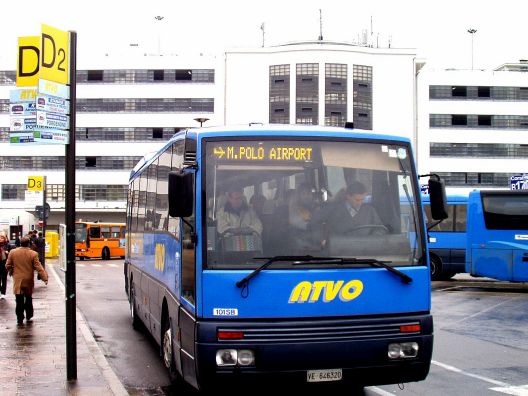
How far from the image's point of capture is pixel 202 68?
7075cm

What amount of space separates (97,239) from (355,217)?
4525cm

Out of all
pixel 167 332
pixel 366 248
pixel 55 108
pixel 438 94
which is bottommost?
pixel 167 332

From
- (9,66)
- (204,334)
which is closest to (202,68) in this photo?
(9,66)

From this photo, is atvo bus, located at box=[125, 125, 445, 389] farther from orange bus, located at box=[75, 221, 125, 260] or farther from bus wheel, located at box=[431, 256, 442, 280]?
orange bus, located at box=[75, 221, 125, 260]

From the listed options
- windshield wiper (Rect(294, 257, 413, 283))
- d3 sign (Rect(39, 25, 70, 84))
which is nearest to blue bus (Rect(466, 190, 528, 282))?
windshield wiper (Rect(294, 257, 413, 283))

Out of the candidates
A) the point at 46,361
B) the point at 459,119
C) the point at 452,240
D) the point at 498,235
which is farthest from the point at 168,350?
the point at 459,119

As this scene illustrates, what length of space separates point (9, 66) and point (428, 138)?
42.4 metres

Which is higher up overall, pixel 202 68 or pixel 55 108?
pixel 202 68

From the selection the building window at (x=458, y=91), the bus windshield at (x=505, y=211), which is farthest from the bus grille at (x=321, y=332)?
the building window at (x=458, y=91)

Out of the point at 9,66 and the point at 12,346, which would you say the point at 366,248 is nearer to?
the point at 12,346

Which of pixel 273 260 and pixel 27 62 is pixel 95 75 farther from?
pixel 273 260

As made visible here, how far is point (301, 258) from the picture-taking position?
651 centimetres

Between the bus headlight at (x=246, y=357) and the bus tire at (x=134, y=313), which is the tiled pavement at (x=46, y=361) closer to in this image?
the bus tire at (x=134, y=313)

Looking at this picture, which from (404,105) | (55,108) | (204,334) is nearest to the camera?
(204,334)
